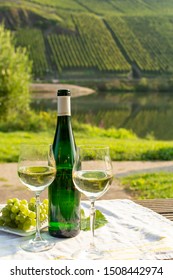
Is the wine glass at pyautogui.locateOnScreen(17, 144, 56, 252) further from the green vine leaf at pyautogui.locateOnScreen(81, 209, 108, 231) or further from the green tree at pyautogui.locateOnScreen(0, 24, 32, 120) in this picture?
the green tree at pyautogui.locateOnScreen(0, 24, 32, 120)

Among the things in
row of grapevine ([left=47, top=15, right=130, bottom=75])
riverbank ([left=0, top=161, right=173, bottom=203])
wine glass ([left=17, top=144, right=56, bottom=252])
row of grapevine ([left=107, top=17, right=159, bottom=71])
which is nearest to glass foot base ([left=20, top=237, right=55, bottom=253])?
wine glass ([left=17, top=144, right=56, bottom=252])

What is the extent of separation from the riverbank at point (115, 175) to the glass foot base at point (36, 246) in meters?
3.51

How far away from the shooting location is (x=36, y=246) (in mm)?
1271

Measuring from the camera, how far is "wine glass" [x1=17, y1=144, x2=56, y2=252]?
1.26m

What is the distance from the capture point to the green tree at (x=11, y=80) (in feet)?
41.3

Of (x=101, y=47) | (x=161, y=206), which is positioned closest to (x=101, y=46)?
(x=101, y=47)

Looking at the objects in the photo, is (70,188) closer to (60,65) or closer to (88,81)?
(88,81)

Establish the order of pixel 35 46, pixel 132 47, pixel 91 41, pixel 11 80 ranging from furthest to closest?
pixel 91 41, pixel 132 47, pixel 35 46, pixel 11 80

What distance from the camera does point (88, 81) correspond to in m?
53.6

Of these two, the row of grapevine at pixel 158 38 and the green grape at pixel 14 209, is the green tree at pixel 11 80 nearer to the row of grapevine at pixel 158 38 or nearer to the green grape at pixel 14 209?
the green grape at pixel 14 209

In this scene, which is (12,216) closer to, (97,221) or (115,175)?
(97,221)

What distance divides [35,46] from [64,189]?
63.2 m

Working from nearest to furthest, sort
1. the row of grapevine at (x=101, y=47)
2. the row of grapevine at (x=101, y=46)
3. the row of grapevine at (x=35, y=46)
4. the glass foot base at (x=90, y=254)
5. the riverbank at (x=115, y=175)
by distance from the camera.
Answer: the glass foot base at (x=90, y=254) → the riverbank at (x=115, y=175) → the row of grapevine at (x=35, y=46) → the row of grapevine at (x=101, y=47) → the row of grapevine at (x=101, y=46)

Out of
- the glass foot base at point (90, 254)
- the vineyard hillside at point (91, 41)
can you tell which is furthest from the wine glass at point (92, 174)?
the vineyard hillside at point (91, 41)
